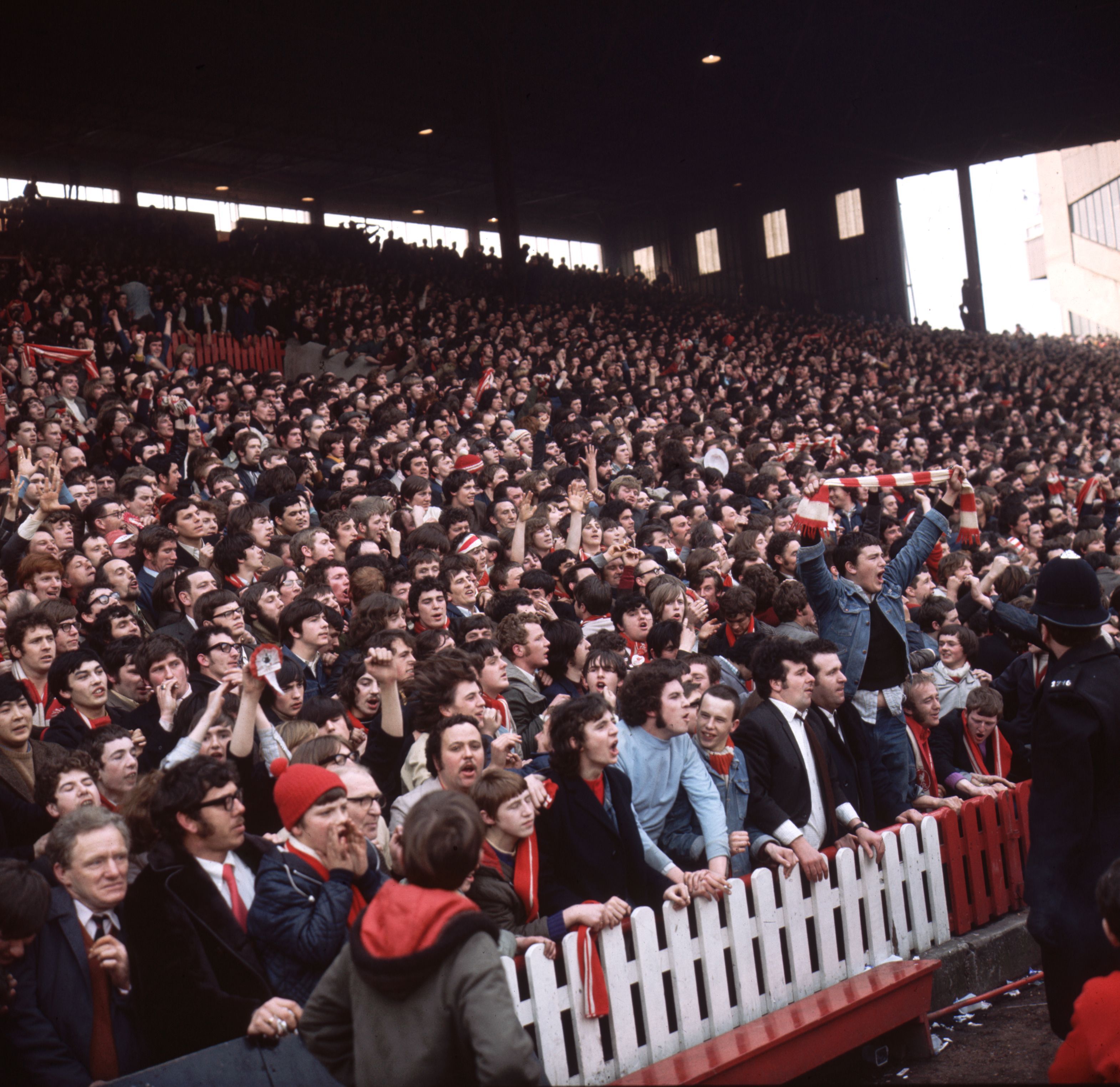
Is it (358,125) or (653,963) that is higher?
(358,125)

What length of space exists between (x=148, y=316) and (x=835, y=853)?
11953mm

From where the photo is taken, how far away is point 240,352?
16.0 m

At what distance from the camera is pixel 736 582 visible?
837 centimetres

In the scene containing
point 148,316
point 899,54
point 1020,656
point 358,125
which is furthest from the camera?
point 358,125

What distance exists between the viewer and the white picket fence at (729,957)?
3707 millimetres

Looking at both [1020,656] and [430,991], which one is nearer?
[430,991]

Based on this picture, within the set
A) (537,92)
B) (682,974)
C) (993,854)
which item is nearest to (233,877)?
(682,974)

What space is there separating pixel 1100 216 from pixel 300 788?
167ft

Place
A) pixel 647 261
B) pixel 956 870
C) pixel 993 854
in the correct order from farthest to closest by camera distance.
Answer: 1. pixel 647 261
2. pixel 993 854
3. pixel 956 870

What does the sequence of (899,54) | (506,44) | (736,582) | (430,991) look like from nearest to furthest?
(430,991) < (736,582) < (506,44) < (899,54)

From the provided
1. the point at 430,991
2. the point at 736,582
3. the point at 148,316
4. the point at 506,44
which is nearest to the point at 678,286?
the point at 506,44

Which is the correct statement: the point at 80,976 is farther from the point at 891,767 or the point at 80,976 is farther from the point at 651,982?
the point at 891,767

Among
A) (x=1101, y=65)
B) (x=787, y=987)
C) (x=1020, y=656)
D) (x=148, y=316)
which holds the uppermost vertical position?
(x=1101, y=65)

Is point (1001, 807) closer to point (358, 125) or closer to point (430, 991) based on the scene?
point (430, 991)
